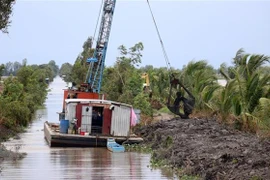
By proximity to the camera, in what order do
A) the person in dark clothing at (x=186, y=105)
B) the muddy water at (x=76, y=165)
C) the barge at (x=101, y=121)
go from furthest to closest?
1. the person in dark clothing at (x=186, y=105)
2. the barge at (x=101, y=121)
3. the muddy water at (x=76, y=165)

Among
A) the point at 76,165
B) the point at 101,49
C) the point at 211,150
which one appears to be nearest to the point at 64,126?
the point at 76,165

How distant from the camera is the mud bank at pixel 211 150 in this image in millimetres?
14906

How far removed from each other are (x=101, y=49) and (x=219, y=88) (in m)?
17.6

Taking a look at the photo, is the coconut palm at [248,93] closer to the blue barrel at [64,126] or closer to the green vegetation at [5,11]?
the blue barrel at [64,126]

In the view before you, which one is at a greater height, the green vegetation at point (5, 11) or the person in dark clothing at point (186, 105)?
A: the green vegetation at point (5, 11)

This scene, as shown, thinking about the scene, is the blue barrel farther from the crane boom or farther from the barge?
the crane boom

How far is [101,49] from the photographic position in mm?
49812

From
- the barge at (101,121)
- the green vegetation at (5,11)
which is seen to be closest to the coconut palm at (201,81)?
the barge at (101,121)

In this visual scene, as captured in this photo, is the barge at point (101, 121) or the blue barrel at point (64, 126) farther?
the blue barrel at point (64, 126)

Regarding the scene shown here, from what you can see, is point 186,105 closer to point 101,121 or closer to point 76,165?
point 101,121

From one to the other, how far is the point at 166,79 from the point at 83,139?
32140mm

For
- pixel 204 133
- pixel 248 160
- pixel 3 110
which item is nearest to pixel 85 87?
pixel 3 110

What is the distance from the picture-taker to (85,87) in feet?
144

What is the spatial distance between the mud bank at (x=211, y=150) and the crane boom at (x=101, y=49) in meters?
20.6
